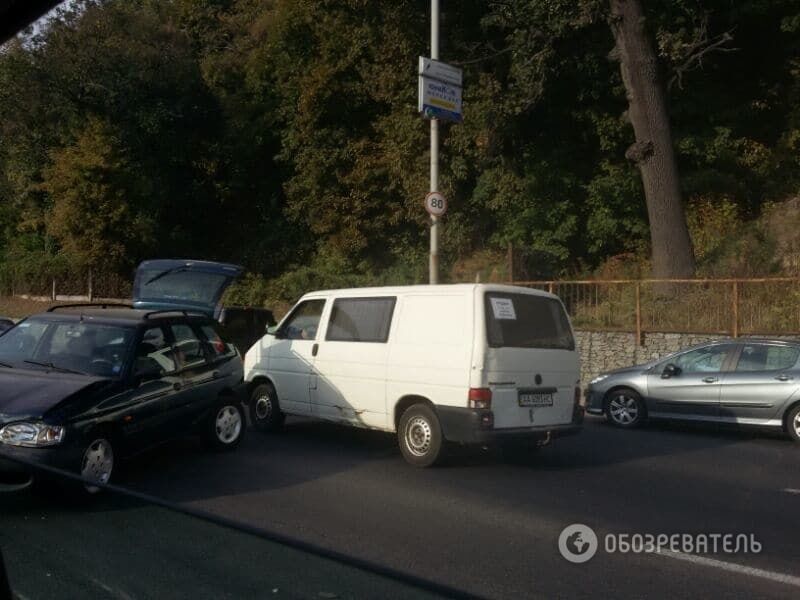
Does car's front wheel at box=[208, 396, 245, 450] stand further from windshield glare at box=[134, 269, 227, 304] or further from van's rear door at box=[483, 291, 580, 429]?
windshield glare at box=[134, 269, 227, 304]

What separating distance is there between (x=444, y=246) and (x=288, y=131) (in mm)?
8571

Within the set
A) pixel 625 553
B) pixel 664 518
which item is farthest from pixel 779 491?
pixel 625 553

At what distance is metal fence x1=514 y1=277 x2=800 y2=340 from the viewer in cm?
1662

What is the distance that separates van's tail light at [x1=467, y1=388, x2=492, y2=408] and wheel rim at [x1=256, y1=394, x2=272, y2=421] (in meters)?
3.58

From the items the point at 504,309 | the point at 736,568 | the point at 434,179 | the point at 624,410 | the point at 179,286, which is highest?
the point at 434,179

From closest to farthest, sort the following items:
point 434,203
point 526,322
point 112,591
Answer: point 112,591, point 526,322, point 434,203

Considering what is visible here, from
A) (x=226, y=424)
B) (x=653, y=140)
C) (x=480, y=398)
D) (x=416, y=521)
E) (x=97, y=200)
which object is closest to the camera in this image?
(x=416, y=521)

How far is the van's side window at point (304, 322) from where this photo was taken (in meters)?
10.8

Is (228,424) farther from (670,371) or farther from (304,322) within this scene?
(670,371)

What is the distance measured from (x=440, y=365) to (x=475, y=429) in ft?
2.61

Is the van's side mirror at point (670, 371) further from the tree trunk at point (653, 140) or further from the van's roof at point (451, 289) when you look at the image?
the tree trunk at point (653, 140)
